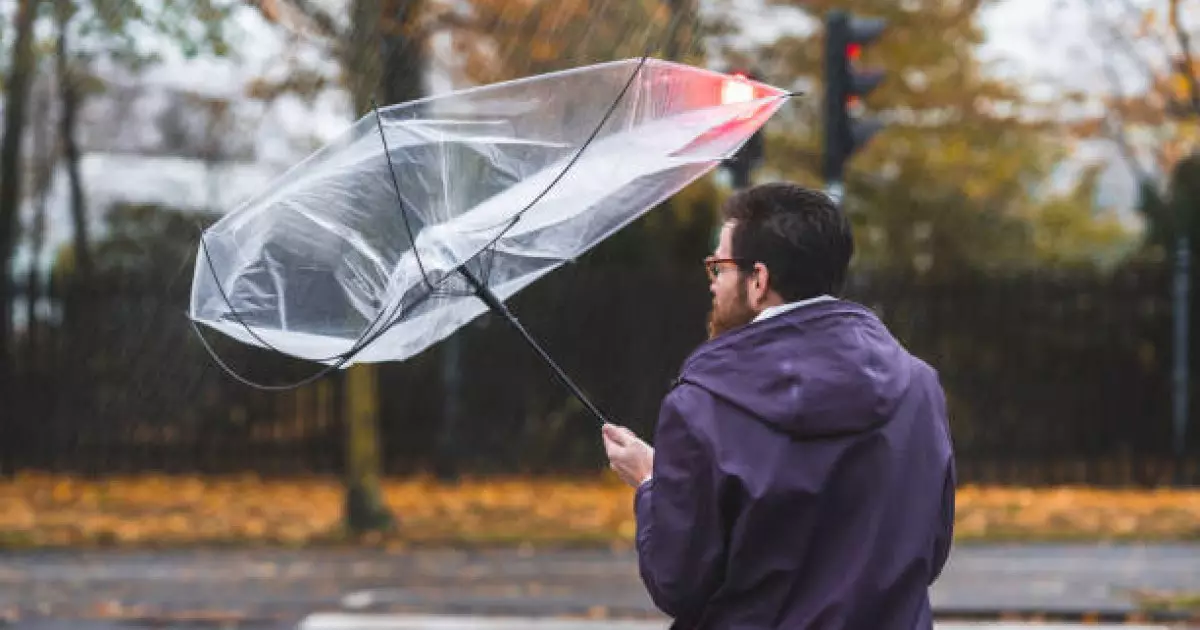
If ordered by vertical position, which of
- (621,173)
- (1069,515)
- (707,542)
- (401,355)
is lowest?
(1069,515)

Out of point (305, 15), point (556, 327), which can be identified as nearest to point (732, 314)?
point (305, 15)

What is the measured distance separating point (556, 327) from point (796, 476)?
1397cm

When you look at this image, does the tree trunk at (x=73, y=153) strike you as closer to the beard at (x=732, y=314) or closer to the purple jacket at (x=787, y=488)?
the beard at (x=732, y=314)

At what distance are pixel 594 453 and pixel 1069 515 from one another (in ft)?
15.9

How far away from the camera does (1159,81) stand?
17.1m

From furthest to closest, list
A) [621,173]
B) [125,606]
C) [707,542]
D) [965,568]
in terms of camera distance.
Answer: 1. [965,568]
2. [125,606]
3. [621,173]
4. [707,542]

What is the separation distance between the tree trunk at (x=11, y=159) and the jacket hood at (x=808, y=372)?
12.5 meters

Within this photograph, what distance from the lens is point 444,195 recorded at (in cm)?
326

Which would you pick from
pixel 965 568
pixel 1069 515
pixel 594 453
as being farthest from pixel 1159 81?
pixel 965 568

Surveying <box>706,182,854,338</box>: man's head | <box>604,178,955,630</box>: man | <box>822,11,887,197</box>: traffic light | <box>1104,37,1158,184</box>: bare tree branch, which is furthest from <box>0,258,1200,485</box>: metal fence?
<box>604,178,955,630</box>: man

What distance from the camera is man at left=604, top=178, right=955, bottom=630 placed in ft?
8.16

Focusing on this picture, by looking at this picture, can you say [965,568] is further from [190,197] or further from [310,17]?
[190,197]

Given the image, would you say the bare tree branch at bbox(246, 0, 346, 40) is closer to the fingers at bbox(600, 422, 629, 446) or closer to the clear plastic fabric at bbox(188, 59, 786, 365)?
the clear plastic fabric at bbox(188, 59, 786, 365)

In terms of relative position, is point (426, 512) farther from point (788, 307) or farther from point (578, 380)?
point (788, 307)
